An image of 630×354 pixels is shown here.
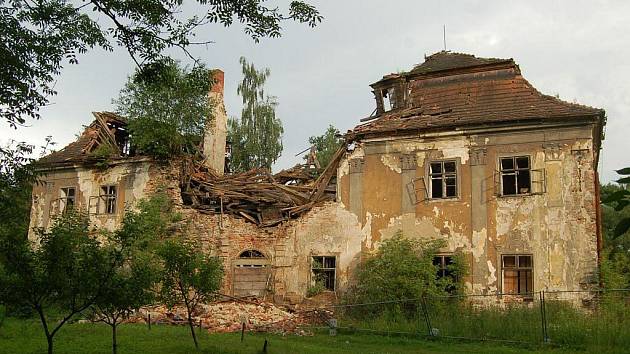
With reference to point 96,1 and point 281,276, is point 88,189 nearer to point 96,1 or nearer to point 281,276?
point 281,276

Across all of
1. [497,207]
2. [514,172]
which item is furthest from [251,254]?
[514,172]

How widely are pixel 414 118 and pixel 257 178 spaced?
6447 millimetres

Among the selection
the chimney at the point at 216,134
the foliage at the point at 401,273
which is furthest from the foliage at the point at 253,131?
the foliage at the point at 401,273

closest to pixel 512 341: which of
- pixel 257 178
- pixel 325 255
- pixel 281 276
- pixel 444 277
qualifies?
pixel 444 277

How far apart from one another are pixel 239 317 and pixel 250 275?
320 centimetres

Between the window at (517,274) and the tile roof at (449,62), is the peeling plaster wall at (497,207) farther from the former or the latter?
the tile roof at (449,62)

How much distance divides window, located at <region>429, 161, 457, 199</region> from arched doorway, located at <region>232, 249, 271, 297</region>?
628cm

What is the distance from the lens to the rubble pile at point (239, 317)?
1670cm

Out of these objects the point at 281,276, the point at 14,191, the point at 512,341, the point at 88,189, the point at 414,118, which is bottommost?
the point at 512,341

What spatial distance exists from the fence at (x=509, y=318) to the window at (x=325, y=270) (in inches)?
55.2

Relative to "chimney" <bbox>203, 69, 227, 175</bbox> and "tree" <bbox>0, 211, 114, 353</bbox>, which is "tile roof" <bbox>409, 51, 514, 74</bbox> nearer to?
"chimney" <bbox>203, 69, 227, 175</bbox>

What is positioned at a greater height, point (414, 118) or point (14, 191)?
point (414, 118)

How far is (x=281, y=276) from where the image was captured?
69.0ft

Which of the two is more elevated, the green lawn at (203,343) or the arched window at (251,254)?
the arched window at (251,254)
